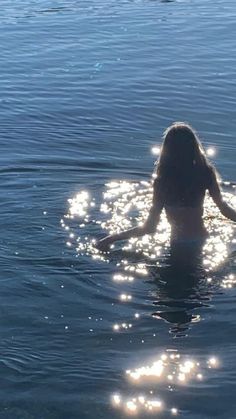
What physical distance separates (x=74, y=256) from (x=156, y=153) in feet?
16.4

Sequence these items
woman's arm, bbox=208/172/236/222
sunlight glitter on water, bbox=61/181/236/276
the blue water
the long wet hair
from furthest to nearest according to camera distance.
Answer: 1. sunlight glitter on water, bbox=61/181/236/276
2. woman's arm, bbox=208/172/236/222
3. the long wet hair
4. the blue water

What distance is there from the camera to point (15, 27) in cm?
2588

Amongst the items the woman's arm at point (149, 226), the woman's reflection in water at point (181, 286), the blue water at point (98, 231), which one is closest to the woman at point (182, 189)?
the woman's arm at point (149, 226)

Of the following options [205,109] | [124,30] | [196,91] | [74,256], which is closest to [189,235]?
[74,256]

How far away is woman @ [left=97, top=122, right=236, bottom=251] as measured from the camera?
30.1 ft

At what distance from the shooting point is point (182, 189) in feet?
31.2

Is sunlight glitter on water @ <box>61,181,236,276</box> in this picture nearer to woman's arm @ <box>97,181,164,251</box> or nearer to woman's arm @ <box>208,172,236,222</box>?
woman's arm @ <box>97,181,164,251</box>

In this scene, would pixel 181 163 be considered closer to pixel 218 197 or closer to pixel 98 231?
pixel 218 197

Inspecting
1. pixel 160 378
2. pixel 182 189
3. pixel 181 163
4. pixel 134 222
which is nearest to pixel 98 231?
pixel 134 222

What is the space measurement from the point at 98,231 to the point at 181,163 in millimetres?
1942

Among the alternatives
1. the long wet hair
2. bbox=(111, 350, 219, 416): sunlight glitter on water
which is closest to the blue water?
bbox=(111, 350, 219, 416): sunlight glitter on water

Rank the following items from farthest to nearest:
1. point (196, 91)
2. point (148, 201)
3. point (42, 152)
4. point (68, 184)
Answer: point (196, 91) → point (42, 152) → point (68, 184) → point (148, 201)

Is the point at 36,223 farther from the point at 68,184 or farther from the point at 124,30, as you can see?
the point at 124,30

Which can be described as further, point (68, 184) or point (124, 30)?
point (124, 30)
